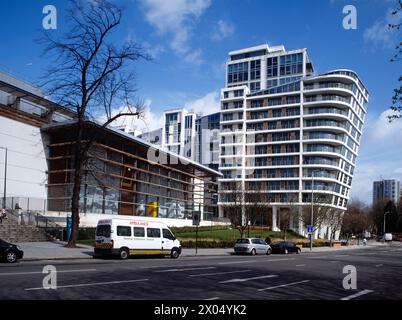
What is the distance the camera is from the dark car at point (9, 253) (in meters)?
20.7

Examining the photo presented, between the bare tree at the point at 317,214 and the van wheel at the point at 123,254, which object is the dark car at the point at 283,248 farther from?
the bare tree at the point at 317,214

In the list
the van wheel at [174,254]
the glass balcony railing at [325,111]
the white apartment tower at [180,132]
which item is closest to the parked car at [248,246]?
the van wheel at [174,254]

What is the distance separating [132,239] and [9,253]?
7.66 m

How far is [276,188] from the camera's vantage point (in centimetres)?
9488

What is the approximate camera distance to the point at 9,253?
20875mm

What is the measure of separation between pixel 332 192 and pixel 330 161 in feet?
21.6

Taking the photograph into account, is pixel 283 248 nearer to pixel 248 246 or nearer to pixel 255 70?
pixel 248 246

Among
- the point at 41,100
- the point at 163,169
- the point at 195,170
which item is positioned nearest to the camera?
the point at 41,100

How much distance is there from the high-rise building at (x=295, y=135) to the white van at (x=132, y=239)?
56.8m

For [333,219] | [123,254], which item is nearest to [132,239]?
[123,254]
